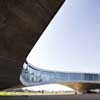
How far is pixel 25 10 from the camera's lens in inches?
303

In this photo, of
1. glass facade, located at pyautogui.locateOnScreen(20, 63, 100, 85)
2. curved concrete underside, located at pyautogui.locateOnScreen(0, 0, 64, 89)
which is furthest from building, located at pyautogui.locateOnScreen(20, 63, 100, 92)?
curved concrete underside, located at pyautogui.locateOnScreen(0, 0, 64, 89)

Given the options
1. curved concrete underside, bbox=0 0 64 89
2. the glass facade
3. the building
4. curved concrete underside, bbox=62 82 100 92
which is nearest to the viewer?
curved concrete underside, bbox=0 0 64 89

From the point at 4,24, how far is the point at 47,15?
102 inches

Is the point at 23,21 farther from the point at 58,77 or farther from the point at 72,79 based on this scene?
the point at 72,79

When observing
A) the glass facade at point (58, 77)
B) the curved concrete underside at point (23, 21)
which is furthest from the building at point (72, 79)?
the curved concrete underside at point (23, 21)

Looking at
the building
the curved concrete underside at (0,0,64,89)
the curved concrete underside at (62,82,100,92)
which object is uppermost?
the curved concrete underside at (0,0,64,89)

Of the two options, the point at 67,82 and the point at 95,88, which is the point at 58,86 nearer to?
the point at 67,82

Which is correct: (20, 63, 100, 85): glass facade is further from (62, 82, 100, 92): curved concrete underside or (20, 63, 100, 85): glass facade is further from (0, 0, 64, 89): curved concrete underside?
(0, 0, 64, 89): curved concrete underside

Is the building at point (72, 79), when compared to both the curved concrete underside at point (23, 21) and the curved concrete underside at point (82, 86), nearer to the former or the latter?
the curved concrete underside at point (82, 86)

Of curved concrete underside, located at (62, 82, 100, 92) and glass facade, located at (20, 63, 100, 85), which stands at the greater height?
glass facade, located at (20, 63, 100, 85)

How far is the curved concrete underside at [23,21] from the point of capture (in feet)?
23.5

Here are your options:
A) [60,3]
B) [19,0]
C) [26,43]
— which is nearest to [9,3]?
[19,0]

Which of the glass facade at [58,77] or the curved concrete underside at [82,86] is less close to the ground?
the glass facade at [58,77]

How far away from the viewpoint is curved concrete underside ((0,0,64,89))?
282 inches
